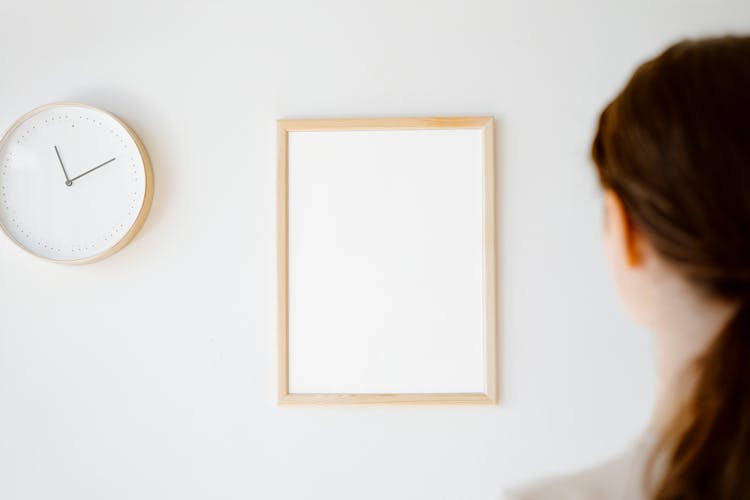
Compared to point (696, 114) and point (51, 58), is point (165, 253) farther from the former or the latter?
point (696, 114)

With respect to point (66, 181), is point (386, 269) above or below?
below

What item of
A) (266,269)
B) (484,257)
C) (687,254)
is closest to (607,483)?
(687,254)

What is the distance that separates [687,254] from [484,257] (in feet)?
2.87

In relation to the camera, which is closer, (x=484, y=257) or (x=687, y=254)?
(x=687, y=254)

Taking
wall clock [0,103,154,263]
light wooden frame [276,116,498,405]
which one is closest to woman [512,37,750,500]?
light wooden frame [276,116,498,405]

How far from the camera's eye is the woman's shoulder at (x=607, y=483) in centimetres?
52

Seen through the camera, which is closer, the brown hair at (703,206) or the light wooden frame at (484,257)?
the brown hair at (703,206)

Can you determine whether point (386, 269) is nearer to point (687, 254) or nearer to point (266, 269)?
point (266, 269)

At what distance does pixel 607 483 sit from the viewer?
52 cm

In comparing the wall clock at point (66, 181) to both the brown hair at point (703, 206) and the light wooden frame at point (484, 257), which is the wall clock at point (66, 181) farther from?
the brown hair at point (703, 206)

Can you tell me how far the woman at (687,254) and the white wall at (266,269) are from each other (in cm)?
84

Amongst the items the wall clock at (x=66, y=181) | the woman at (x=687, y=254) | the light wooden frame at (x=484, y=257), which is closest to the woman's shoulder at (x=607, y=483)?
the woman at (x=687, y=254)

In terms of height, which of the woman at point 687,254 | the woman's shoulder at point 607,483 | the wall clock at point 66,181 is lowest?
the woman's shoulder at point 607,483

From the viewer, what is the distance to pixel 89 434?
1.39 metres
